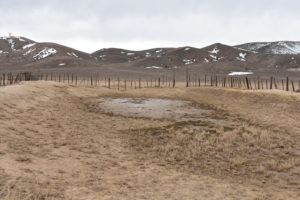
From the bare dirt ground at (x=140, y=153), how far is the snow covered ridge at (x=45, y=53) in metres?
115

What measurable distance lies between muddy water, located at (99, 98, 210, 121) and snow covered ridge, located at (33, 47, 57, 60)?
11378 centimetres

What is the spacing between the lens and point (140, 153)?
12.1 m

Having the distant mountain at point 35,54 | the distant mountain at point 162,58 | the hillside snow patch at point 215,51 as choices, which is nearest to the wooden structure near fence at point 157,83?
the distant mountain at point 162,58

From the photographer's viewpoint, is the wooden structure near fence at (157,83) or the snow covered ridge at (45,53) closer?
the wooden structure near fence at (157,83)

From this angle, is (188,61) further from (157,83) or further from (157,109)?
(157,109)

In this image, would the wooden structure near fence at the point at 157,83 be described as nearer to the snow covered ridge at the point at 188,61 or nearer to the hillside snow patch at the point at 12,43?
the snow covered ridge at the point at 188,61

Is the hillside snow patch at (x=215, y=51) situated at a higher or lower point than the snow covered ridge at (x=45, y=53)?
higher

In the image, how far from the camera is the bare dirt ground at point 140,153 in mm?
7992

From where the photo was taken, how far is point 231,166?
35.4 ft

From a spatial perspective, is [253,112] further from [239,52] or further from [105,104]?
[239,52]

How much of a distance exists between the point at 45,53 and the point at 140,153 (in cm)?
13261

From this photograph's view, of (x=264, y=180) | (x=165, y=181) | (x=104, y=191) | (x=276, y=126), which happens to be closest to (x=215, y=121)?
(x=276, y=126)

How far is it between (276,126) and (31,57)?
129 m

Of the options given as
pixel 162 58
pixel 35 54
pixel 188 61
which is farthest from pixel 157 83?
pixel 35 54
